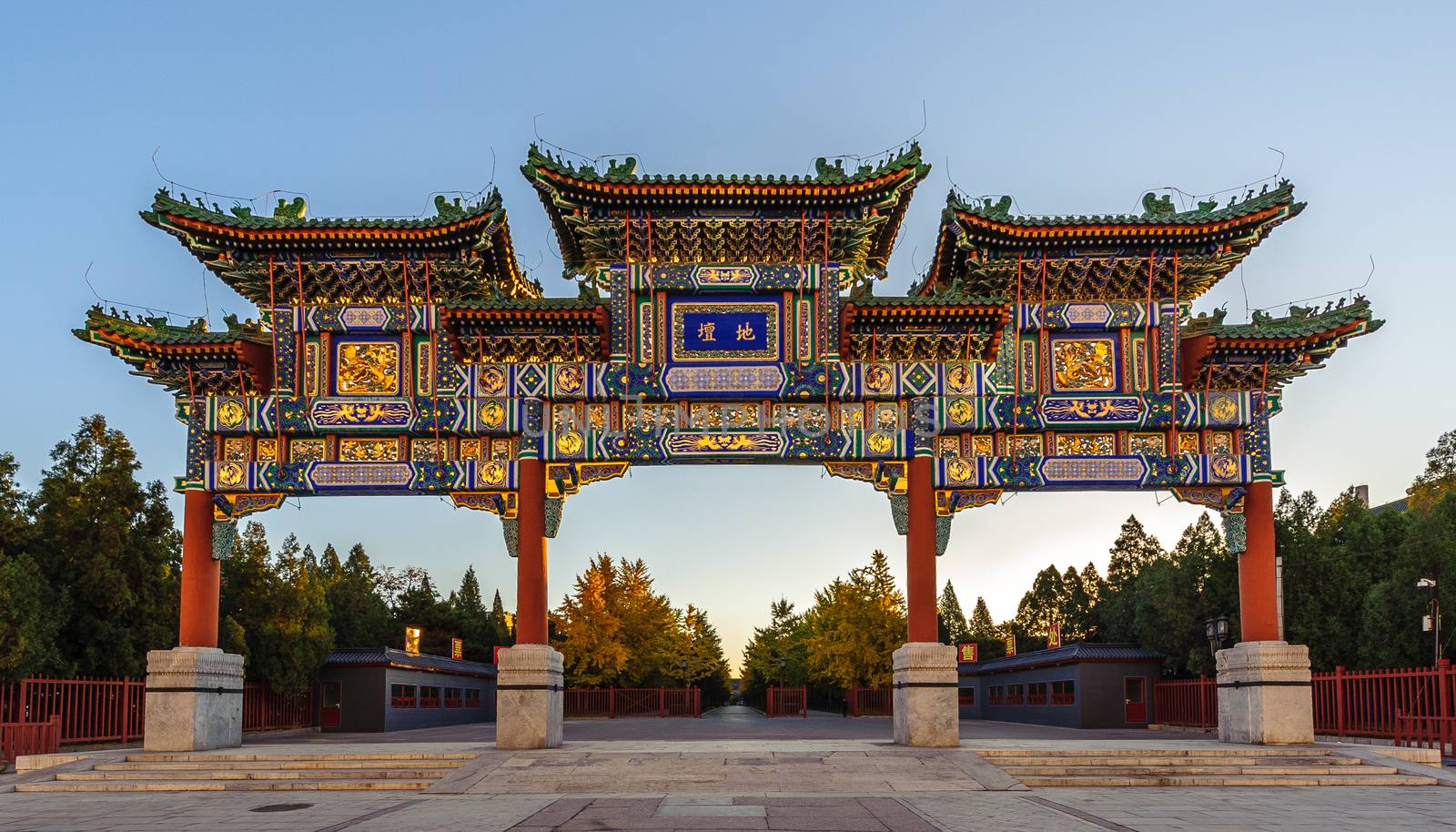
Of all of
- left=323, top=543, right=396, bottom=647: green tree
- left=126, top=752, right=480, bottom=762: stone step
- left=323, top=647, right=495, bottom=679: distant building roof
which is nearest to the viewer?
left=126, top=752, right=480, bottom=762: stone step

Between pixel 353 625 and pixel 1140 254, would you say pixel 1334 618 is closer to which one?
pixel 1140 254

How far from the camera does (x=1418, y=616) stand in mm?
32062

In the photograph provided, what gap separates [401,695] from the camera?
3897 cm

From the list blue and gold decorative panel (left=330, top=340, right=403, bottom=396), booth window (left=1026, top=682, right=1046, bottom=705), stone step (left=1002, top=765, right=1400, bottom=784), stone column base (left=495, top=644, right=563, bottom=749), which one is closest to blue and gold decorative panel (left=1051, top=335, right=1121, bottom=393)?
stone step (left=1002, top=765, right=1400, bottom=784)

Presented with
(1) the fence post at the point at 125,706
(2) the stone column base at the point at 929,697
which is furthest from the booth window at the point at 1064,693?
(1) the fence post at the point at 125,706

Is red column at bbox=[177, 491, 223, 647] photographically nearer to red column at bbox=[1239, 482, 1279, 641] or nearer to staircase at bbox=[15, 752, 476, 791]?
staircase at bbox=[15, 752, 476, 791]

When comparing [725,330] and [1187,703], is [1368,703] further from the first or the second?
[725,330]

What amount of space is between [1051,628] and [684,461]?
27.1 m

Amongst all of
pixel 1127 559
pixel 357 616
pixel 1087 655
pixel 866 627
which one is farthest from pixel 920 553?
pixel 1127 559

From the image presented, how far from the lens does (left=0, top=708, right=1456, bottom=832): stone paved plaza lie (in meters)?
13.0

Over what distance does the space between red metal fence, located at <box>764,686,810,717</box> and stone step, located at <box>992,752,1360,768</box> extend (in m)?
34.8

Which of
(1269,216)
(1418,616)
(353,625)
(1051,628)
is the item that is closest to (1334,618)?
(1418,616)

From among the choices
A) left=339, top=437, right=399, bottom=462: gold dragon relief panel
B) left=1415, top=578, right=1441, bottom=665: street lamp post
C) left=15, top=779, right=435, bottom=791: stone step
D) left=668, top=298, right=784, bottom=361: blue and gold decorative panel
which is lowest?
left=15, top=779, right=435, bottom=791: stone step

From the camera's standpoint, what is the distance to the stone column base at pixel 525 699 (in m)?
21.0
